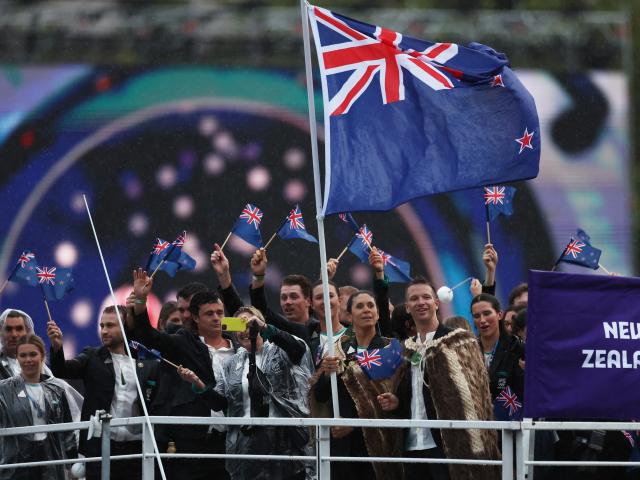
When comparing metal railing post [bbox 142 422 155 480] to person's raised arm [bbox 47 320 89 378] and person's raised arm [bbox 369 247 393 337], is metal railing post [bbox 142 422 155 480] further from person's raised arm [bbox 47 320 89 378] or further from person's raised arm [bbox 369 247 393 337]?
person's raised arm [bbox 369 247 393 337]

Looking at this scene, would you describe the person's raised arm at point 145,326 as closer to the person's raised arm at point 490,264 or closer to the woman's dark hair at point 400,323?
the woman's dark hair at point 400,323

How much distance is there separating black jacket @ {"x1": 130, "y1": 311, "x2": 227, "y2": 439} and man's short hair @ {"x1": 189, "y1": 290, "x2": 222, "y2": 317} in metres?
0.27

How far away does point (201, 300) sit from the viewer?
11516mm

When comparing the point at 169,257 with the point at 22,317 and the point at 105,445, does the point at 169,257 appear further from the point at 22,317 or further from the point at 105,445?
the point at 105,445

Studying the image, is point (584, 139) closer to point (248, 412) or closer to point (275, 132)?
point (275, 132)

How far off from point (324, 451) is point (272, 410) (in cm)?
94

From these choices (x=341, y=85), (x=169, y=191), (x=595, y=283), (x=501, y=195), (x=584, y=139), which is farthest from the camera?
(x=584, y=139)

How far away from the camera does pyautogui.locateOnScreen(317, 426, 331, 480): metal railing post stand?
1025 centimetres

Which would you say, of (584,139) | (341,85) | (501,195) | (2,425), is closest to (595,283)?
(341,85)

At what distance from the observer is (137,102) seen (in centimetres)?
1898

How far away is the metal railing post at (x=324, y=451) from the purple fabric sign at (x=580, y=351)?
4.08 ft

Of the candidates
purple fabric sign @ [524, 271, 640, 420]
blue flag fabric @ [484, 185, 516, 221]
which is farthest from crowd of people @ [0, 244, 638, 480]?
blue flag fabric @ [484, 185, 516, 221]

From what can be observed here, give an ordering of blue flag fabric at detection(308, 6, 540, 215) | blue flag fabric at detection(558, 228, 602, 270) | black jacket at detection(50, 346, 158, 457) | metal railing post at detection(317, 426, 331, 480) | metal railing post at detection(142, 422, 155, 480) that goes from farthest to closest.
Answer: blue flag fabric at detection(558, 228, 602, 270), black jacket at detection(50, 346, 158, 457), blue flag fabric at detection(308, 6, 540, 215), metal railing post at detection(142, 422, 155, 480), metal railing post at detection(317, 426, 331, 480)

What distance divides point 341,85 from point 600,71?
978cm
